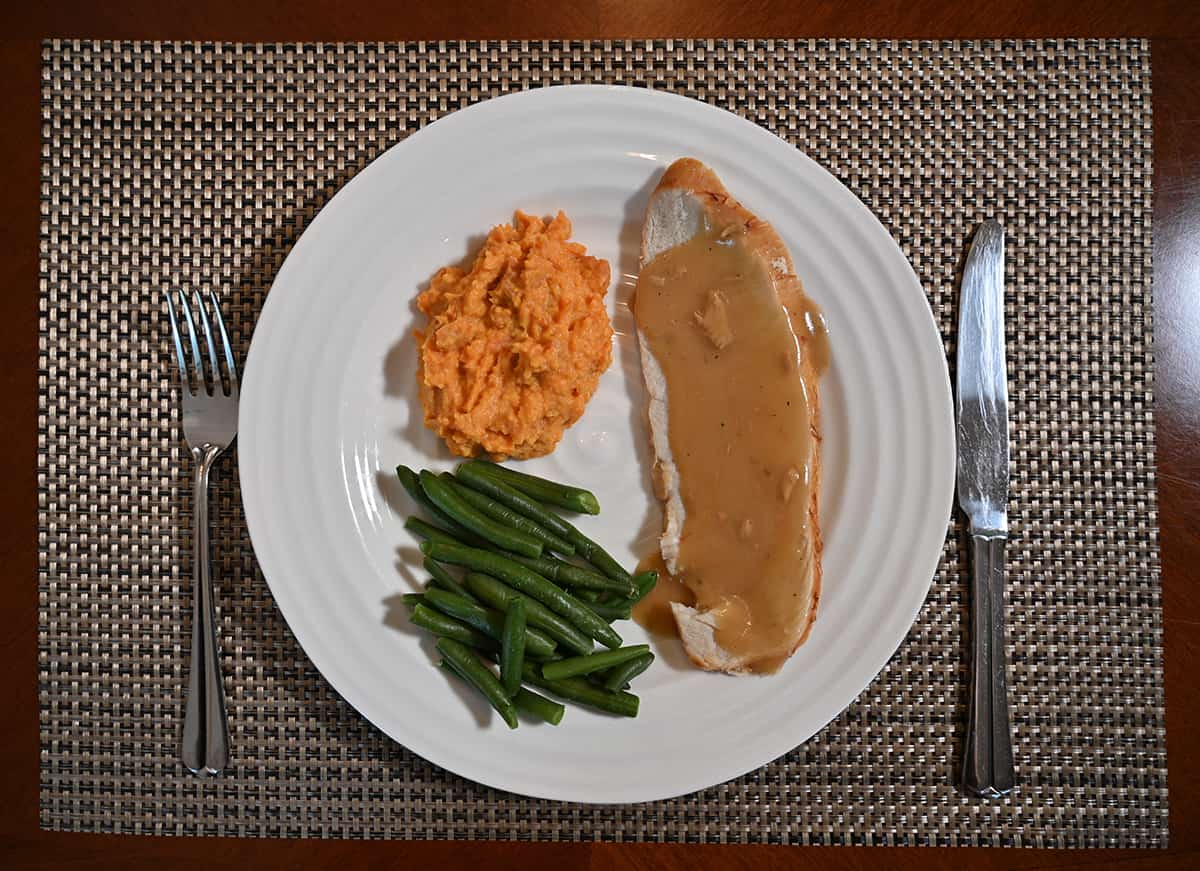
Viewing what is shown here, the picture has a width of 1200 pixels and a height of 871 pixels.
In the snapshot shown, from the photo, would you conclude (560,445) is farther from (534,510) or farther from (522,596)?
(522,596)

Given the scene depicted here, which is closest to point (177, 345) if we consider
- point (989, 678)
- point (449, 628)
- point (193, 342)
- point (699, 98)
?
point (193, 342)

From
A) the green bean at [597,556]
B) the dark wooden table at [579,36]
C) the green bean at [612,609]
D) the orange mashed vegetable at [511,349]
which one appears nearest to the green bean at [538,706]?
the green bean at [612,609]

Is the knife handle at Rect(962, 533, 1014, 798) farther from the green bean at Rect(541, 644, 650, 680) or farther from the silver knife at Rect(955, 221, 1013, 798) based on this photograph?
the green bean at Rect(541, 644, 650, 680)

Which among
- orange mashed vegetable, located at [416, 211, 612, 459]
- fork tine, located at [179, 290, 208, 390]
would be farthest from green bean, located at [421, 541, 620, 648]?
fork tine, located at [179, 290, 208, 390]

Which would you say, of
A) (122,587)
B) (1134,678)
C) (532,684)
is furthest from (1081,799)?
(122,587)

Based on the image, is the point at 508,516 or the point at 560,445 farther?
the point at 560,445

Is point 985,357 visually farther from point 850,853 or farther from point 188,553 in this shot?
point 188,553

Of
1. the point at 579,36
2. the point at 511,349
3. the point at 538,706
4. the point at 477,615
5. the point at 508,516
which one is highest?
the point at 579,36
